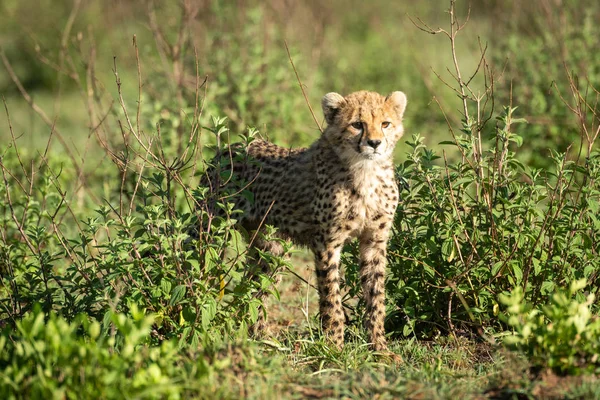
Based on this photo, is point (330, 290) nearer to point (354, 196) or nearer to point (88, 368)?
point (354, 196)

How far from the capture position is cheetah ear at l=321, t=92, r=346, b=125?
4.23 metres

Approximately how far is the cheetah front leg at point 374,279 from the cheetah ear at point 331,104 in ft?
2.05

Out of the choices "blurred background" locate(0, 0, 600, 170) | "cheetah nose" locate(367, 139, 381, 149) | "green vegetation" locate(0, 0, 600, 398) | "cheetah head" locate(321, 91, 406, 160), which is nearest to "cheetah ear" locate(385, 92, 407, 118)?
"cheetah head" locate(321, 91, 406, 160)

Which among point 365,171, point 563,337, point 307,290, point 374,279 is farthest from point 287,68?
point 563,337

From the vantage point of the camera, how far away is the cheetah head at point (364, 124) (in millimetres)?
4012

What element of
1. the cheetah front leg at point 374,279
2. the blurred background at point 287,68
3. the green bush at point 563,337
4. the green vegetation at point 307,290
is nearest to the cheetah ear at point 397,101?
the green vegetation at point 307,290

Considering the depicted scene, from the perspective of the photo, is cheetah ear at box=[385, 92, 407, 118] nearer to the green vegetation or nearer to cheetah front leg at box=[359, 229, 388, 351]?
the green vegetation

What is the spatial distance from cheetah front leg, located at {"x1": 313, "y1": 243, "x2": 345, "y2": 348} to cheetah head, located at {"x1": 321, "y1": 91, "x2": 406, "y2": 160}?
0.49 m

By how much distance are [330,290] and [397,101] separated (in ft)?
3.37

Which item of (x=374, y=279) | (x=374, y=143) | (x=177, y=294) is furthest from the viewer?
(x=374, y=279)

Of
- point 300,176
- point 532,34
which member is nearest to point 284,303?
point 300,176

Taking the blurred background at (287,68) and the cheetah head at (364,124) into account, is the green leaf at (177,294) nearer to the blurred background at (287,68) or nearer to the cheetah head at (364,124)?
the cheetah head at (364,124)

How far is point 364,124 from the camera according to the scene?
4062 mm

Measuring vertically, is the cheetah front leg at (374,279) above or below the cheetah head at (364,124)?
below
